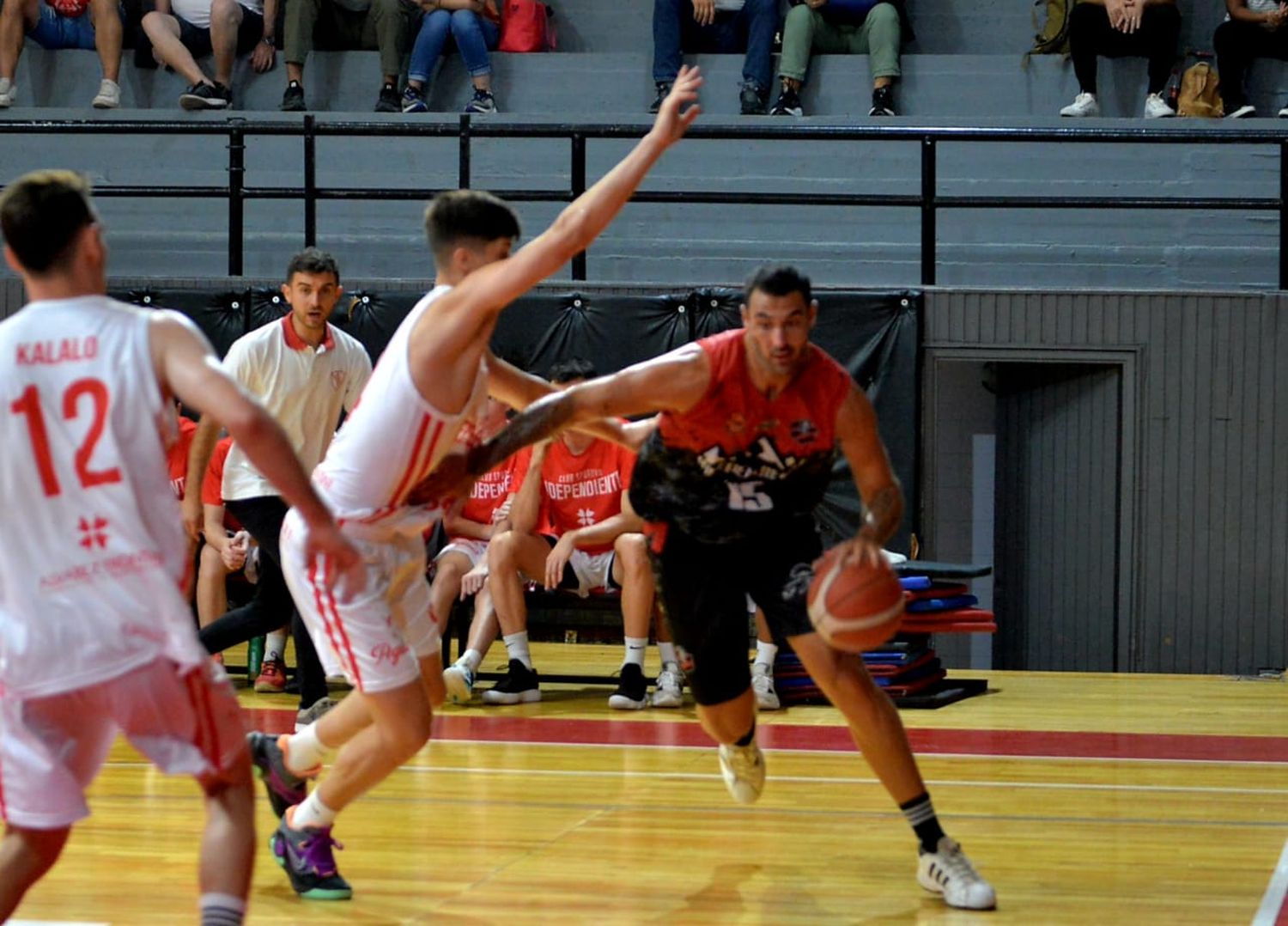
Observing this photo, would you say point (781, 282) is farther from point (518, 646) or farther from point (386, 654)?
point (518, 646)

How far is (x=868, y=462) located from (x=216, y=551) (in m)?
4.71

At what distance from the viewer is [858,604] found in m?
4.04

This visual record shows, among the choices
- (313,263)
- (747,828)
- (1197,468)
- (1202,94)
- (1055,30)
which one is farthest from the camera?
(1055,30)

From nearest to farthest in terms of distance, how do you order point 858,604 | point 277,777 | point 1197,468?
point 858,604 < point 277,777 < point 1197,468

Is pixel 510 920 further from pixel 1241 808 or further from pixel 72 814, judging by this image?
pixel 1241 808

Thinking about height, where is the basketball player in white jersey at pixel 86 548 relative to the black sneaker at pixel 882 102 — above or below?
below

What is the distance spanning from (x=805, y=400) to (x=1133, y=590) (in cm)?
551

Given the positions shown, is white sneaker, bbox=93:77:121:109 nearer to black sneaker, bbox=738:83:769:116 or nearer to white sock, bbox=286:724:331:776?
black sneaker, bbox=738:83:769:116

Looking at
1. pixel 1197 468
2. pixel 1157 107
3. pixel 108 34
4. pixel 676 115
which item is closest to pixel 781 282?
pixel 676 115

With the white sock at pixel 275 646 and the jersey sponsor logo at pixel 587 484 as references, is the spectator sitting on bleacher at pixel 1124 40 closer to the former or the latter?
the jersey sponsor logo at pixel 587 484

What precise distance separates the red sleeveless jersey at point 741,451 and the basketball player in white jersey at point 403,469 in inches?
20.8

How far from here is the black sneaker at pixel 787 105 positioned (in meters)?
10.9

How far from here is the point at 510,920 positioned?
4.09 meters

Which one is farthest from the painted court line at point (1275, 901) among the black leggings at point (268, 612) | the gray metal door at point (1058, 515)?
the gray metal door at point (1058, 515)
